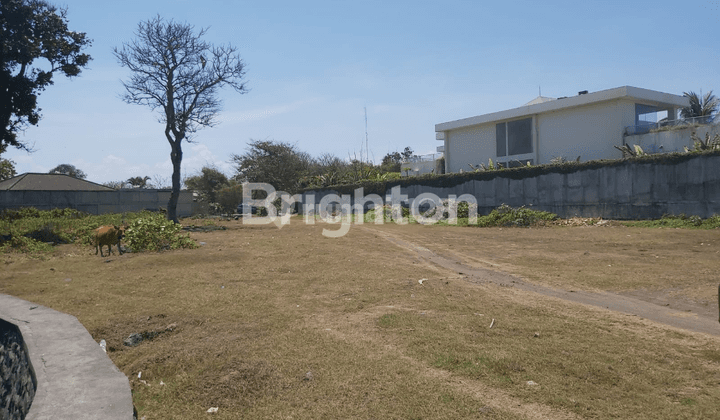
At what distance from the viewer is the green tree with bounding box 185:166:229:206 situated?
3916 cm

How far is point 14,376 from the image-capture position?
5.43 metres

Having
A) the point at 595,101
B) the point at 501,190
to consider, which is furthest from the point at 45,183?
the point at 595,101

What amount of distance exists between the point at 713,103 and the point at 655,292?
85.0ft

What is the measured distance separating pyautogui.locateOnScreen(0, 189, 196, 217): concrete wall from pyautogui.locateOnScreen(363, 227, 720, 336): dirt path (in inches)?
896

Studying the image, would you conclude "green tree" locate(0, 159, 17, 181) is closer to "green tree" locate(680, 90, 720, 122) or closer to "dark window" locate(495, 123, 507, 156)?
"dark window" locate(495, 123, 507, 156)

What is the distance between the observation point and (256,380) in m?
4.14

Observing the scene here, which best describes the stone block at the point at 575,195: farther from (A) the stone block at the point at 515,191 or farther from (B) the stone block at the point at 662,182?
(B) the stone block at the point at 662,182

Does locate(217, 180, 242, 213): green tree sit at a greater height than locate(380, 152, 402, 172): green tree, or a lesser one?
lesser

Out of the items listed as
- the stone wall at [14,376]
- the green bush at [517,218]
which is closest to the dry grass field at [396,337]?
the stone wall at [14,376]

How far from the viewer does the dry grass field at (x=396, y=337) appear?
3662mm

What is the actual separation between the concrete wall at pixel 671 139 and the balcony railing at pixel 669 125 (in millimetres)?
187

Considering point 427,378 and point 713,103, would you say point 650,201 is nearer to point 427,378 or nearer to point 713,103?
point 713,103

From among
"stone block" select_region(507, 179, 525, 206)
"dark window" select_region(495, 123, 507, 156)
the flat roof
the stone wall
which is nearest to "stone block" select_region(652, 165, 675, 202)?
"stone block" select_region(507, 179, 525, 206)

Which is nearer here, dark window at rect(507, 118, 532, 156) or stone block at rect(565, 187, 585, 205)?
stone block at rect(565, 187, 585, 205)
